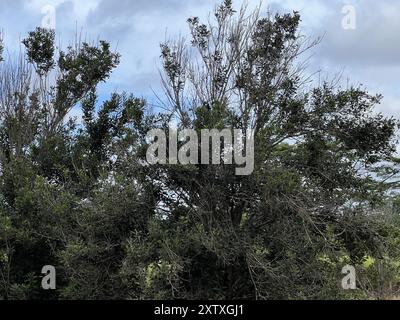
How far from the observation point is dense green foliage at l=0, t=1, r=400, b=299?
7461mm

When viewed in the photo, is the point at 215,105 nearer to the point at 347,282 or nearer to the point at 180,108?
the point at 180,108

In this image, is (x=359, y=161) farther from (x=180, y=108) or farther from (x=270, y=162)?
(x=180, y=108)

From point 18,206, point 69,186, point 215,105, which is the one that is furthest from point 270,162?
point 18,206

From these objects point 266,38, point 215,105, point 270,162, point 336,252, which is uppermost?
point 266,38

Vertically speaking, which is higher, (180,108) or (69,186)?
(180,108)

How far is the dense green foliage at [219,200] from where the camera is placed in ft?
24.5

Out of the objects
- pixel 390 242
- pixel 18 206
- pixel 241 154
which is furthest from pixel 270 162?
pixel 18 206

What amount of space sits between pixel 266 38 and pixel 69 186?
13.3 ft

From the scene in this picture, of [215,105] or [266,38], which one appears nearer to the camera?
[215,105]

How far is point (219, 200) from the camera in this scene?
25.9ft

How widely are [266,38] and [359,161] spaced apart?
258cm

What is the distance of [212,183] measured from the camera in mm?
7859
